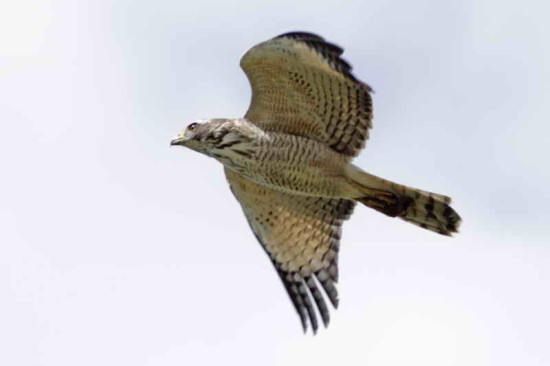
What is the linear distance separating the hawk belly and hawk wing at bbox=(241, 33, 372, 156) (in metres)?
0.17

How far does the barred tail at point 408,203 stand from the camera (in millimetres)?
15961

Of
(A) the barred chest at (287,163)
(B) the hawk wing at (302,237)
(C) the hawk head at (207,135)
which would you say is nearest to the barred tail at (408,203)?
(A) the barred chest at (287,163)

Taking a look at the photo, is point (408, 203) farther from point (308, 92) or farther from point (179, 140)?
point (179, 140)

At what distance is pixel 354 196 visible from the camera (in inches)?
635

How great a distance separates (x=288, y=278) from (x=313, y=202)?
907 mm

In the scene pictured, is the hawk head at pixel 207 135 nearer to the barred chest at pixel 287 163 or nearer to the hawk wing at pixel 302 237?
the barred chest at pixel 287 163

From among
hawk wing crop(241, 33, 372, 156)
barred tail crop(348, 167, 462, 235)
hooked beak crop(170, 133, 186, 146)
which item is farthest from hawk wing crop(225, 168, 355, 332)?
hooked beak crop(170, 133, 186, 146)

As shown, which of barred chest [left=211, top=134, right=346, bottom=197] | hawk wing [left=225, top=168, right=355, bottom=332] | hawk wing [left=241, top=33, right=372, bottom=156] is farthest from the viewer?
hawk wing [left=225, top=168, right=355, bottom=332]

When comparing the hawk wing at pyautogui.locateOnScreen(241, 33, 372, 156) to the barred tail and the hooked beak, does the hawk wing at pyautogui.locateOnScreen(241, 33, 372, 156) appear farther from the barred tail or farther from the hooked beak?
the hooked beak

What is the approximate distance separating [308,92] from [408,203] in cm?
168

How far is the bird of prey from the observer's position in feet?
50.5

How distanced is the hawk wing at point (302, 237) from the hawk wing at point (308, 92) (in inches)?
44.5

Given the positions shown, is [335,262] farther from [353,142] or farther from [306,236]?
[353,142]

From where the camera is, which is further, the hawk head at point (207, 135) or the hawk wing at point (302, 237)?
the hawk wing at point (302, 237)
